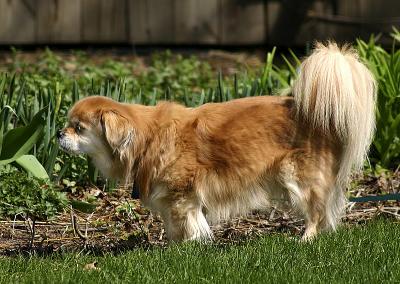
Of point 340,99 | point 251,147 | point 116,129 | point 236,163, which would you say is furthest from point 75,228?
point 340,99

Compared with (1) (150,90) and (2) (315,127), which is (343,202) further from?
(1) (150,90)

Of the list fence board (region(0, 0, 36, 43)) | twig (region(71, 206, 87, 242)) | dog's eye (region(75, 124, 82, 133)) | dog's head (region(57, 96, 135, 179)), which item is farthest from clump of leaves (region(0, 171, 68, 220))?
fence board (region(0, 0, 36, 43))

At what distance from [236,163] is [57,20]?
6.91 meters

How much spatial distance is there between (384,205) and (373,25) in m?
5.39

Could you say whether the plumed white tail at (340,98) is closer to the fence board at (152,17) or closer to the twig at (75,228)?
the twig at (75,228)

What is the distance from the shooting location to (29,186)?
296 inches

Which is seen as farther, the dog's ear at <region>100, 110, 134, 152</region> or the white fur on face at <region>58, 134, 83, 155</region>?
the white fur on face at <region>58, 134, 83, 155</region>

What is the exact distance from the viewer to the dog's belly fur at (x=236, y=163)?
6.55 m

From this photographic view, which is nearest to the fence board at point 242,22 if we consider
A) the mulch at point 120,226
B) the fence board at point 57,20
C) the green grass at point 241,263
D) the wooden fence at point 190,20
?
the wooden fence at point 190,20

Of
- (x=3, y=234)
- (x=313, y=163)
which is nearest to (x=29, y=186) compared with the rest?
(x=3, y=234)

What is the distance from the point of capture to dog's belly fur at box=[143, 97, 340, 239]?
6.55 meters

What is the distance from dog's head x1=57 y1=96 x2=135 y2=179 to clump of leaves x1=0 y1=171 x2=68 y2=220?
82 centimetres

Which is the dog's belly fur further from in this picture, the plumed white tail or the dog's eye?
the dog's eye

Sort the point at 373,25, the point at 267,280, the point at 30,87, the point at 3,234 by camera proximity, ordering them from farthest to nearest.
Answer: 1. the point at 373,25
2. the point at 30,87
3. the point at 3,234
4. the point at 267,280
